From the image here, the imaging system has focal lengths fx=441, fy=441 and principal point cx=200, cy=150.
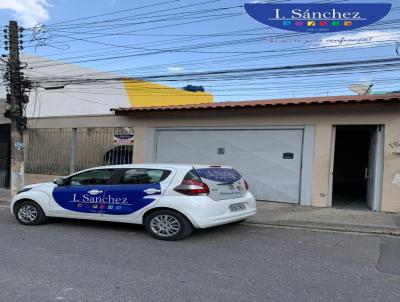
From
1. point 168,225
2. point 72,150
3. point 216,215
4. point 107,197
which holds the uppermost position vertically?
point 72,150

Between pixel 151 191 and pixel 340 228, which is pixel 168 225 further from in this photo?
pixel 340 228

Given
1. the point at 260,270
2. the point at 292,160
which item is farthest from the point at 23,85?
the point at 260,270

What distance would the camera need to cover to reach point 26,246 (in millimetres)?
7270

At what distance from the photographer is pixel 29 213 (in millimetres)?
9430

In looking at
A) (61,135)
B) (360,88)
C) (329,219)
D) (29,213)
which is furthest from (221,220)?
(360,88)

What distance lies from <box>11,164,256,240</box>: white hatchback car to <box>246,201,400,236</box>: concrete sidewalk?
1358 mm

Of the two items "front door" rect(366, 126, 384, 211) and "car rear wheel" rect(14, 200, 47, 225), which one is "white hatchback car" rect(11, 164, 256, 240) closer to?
"car rear wheel" rect(14, 200, 47, 225)

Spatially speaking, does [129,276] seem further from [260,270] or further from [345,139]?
[345,139]

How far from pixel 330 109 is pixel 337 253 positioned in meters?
5.78

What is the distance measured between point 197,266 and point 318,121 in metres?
7.28

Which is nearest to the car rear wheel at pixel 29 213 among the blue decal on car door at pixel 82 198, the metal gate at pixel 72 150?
the blue decal on car door at pixel 82 198

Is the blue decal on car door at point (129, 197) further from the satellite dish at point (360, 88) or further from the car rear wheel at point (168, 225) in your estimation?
the satellite dish at point (360, 88)

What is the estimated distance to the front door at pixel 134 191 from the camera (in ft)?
26.9

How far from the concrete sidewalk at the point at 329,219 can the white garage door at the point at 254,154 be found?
1103 mm
